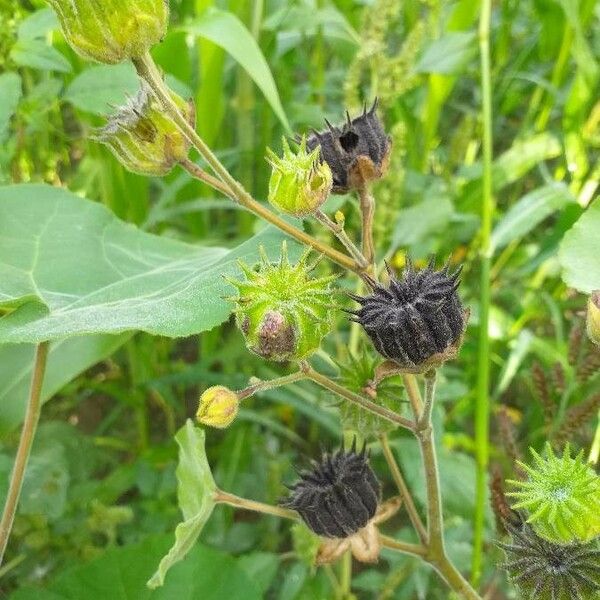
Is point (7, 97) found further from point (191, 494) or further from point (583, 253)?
point (583, 253)

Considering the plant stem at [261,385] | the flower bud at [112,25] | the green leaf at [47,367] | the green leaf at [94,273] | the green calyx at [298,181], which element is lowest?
the green leaf at [47,367]

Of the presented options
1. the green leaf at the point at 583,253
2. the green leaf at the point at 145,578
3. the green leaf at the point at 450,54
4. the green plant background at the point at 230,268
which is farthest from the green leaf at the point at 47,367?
the green leaf at the point at 450,54

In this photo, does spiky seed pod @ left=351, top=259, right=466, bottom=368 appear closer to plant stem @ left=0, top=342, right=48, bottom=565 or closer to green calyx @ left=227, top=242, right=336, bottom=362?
green calyx @ left=227, top=242, right=336, bottom=362

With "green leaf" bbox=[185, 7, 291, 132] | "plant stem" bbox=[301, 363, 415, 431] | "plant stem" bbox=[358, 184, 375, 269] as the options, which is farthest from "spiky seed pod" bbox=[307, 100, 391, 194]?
"green leaf" bbox=[185, 7, 291, 132]

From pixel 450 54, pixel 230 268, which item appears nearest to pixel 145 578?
pixel 230 268

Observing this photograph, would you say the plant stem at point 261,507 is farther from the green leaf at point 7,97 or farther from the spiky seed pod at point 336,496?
the green leaf at point 7,97

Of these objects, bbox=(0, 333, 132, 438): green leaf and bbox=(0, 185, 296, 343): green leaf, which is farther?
bbox=(0, 333, 132, 438): green leaf

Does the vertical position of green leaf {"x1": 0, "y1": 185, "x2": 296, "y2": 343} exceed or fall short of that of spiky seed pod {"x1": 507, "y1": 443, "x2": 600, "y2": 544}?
it falls short
